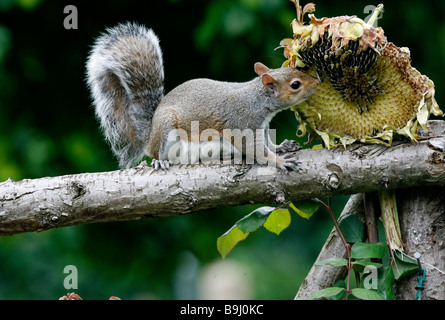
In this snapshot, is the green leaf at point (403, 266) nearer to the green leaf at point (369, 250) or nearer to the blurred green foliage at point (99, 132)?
the green leaf at point (369, 250)

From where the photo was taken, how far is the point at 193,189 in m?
1.32

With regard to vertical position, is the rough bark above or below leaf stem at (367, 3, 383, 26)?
below

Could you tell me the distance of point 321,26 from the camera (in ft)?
4.24

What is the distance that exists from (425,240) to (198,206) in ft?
1.79

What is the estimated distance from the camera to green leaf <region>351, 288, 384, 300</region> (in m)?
1.19

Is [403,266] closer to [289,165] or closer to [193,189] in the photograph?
[289,165]

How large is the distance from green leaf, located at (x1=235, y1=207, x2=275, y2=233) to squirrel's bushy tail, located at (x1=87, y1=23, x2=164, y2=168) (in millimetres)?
607

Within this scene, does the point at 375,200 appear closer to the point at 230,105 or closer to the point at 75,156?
the point at 230,105

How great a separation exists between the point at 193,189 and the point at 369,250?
17.2 inches

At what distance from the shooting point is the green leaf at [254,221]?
1369mm

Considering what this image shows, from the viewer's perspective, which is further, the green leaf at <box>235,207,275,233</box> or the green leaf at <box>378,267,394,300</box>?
the green leaf at <box>235,207,275,233</box>

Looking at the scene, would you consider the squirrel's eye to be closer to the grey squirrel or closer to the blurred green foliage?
the grey squirrel

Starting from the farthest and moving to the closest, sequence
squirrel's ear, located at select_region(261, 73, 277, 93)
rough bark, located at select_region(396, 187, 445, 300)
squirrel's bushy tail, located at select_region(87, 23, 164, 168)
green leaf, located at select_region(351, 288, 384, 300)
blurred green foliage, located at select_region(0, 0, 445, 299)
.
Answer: blurred green foliage, located at select_region(0, 0, 445, 299), squirrel's bushy tail, located at select_region(87, 23, 164, 168), squirrel's ear, located at select_region(261, 73, 277, 93), rough bark, located at select_region(396, 187, 445, 300), green leaf, located at select_region(351, 288, 384, 300)


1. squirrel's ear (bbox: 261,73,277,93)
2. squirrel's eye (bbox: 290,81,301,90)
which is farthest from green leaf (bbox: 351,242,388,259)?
squirrel's ear (bbox: 261,73,277,93)
